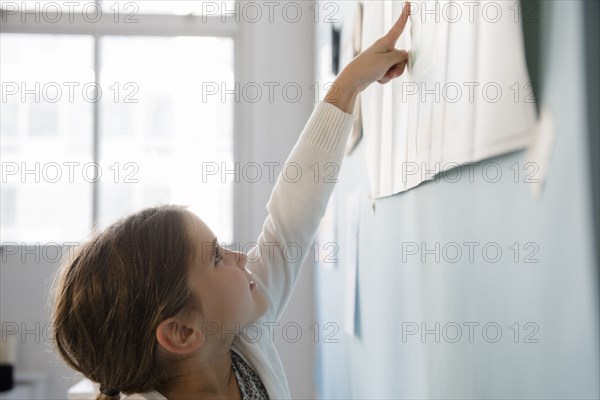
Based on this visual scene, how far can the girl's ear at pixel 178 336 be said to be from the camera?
3.32 feet

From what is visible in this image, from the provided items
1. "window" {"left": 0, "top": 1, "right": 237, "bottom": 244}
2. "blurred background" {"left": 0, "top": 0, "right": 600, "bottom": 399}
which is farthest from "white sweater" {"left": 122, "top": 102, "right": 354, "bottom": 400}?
"window" {"left": 0, "top": 1, "right": 237, "bottom": 244}

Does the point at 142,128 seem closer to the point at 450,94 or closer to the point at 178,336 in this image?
the point at 178,336

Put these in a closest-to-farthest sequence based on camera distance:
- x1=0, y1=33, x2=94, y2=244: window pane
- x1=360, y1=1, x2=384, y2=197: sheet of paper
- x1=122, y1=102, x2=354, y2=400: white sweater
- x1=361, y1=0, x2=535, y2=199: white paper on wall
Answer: x1=361, y1=0, x2=535, y2=199: white paper on wall
x1=122, y1=102, x2=354, y2=400: white sweater
x1=360, y1=1, x2=384, y2=197: sheet of paper
x1=0, y1=33, x2=94, y2=244: window pane

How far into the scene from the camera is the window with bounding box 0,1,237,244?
303 cm

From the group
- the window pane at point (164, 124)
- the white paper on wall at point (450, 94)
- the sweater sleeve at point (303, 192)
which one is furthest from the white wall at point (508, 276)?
the window pane at point (164, 124)

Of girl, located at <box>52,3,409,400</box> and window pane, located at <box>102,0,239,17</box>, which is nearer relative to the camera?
girl, located at <box>52,3,409,400</box>

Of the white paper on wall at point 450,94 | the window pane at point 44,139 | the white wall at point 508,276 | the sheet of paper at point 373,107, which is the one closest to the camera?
the white wall at point 508,276

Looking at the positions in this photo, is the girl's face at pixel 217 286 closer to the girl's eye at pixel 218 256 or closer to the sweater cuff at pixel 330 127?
the girl's eye at pixel 218 256

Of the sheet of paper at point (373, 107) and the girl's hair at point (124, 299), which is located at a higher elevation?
the sheet of paper at point (373, 107)

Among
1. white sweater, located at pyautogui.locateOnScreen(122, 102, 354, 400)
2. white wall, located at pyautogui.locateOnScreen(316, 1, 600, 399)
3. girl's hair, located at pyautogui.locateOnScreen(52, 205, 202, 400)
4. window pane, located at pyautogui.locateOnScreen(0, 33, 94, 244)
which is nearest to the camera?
white wall, located at pyautogui.locateOnScreen(316, 1, 600, 399)

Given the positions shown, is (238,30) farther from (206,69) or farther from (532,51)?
(532,51)

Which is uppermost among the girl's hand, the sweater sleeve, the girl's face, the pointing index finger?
the pointing index finger

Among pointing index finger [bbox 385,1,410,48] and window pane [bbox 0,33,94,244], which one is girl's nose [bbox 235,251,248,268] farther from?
window pane [bbox 0,33,94,244]

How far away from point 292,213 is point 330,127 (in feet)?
0.52
